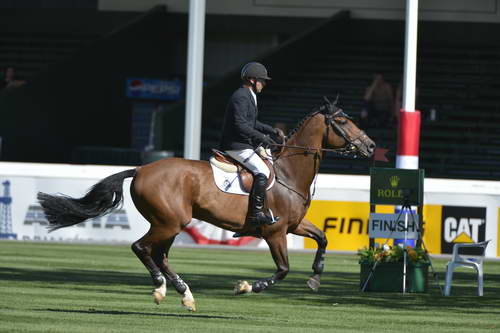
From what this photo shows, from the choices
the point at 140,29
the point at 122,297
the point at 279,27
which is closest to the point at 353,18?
the point at 279,27

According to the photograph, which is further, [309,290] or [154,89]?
[154,89]

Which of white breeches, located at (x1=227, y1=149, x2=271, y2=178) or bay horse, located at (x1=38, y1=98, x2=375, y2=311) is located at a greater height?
white breeches, located at (x1=227, y1=149, x2=271, y2=178)

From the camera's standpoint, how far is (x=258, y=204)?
13.9 meters

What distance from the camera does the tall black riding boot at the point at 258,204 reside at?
45.6 ft

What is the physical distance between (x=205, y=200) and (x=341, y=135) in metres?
1.95

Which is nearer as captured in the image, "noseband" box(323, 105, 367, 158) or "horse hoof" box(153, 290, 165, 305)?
"horse hoof" box(153, 290, 165, 305)

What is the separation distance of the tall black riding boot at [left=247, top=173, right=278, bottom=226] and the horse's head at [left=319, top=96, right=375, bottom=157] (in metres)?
1.18

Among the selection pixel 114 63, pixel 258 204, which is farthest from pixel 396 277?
pixel 114 63

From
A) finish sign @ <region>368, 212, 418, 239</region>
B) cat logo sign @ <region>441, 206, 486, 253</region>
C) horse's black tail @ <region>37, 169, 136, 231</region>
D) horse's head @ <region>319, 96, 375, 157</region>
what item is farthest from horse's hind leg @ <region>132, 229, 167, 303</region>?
cat logo sign @ <region>441, 206, 486, 253</region>

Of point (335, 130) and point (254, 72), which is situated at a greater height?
point (254, 72)

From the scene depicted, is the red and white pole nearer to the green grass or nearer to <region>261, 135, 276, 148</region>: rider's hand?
the green grass

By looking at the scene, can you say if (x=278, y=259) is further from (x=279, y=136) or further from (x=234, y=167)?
(x=279, y=136)

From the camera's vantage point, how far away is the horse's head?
14.6 meters

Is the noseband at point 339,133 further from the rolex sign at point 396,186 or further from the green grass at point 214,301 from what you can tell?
the rolex sign at point 396,186
